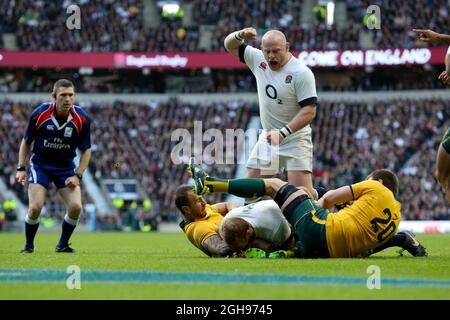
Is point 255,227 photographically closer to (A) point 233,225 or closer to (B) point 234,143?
(A) point 233,225

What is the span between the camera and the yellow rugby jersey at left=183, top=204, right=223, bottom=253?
10898 mm

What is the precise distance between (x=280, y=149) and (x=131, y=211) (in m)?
25.2

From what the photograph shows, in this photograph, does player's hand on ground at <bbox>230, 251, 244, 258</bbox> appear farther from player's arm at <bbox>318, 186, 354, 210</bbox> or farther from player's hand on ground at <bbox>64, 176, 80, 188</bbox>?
player's hand on ground at <bbox>64, 176, 80, 188</bbox>

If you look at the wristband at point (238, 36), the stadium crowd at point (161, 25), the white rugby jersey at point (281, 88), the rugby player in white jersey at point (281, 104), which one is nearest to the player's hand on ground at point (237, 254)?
the rugby player in white jersey at point (281, 104)

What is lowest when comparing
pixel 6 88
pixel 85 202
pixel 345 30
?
pixel 85 202

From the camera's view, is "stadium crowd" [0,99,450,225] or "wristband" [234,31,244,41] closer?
"wristband" [234,31,244,41]

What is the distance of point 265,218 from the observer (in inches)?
406

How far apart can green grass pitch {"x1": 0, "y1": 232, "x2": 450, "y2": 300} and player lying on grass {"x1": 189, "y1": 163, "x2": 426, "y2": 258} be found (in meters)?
0.28

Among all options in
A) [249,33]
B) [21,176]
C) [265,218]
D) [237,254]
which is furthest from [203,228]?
[21,176]

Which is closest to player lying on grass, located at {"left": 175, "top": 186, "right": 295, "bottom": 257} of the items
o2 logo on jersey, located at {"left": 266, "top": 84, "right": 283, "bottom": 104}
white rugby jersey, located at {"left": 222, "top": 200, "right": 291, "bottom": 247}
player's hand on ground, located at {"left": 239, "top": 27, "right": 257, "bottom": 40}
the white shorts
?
white rugby jersey, located at {"left": 222, "top": 200, "right": 291, "bottom": 247}

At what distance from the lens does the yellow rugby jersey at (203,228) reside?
35.8ft
